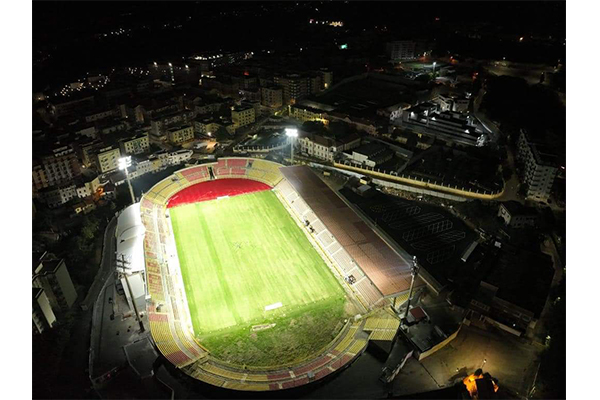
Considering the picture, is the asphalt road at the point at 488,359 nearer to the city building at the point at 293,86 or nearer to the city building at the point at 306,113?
the city building at the point at 306,113

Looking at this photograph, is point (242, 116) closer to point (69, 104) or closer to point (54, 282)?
point (69, 104)

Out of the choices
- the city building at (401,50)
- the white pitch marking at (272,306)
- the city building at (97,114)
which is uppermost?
the city building at (401,50)

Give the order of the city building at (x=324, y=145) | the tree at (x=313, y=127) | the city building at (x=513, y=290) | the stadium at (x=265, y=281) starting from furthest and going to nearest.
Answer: the tree at (x=313, y=127), the city building at (x=324, y=145), the city building at (x=513, y=290), the stadium at (x=265, y=281)

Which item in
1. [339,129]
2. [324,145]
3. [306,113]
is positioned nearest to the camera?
[324,145]

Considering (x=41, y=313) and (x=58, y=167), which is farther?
(x=58, y=167)

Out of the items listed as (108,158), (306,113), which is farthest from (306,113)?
(108,158)

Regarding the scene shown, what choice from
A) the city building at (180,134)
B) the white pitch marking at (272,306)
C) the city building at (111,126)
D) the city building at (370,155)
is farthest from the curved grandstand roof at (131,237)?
the city building at (370,155)

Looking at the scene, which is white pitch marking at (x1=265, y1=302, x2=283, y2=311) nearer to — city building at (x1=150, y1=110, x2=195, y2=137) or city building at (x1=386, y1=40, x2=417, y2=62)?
city building at (x1=150, y1=110, x2=195, y2=137)
